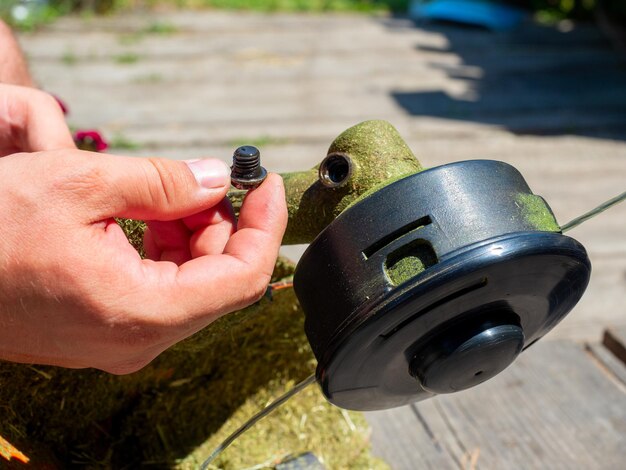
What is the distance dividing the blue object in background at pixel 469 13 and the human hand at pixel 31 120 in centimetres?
532

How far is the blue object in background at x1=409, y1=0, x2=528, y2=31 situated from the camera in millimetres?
6023

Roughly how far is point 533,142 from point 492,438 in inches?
98.7

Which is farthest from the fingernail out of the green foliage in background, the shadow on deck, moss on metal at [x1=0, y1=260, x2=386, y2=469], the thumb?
the green foliage in background

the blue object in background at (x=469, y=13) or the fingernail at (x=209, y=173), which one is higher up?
the fingernail at (x=209, y=173)

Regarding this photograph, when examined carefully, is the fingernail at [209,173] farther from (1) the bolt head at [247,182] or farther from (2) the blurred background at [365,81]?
(2) the blurred background at [365,81]

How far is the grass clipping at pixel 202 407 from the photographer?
124 centimetres

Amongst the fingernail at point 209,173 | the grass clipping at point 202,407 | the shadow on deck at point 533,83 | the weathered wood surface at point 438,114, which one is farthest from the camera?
the shadow on deck at point 533,83

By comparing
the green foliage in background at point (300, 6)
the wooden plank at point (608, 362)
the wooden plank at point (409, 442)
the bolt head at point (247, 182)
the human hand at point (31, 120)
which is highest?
the bolt head at point (247, 182)

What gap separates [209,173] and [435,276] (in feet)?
1.15

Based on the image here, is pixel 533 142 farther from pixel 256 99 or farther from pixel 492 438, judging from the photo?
pixel 492 438

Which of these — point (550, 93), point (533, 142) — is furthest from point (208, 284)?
point (550, 93)

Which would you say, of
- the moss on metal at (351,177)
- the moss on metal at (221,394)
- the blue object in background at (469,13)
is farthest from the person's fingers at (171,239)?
the blue object in background at (469,13)

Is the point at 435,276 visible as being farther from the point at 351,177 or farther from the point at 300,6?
the point at 300,6

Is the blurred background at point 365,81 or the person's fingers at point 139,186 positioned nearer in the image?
the person's fingers at point 139,186
